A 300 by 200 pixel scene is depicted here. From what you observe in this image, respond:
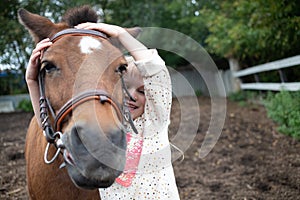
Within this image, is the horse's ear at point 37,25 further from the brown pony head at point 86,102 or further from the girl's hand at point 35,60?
the girl's hand at point 35,60

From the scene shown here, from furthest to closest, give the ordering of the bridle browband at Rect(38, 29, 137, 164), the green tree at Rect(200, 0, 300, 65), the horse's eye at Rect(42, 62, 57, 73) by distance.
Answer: the green tree at Rect(200, 0, 300, 65)
the horse's eye at Rect(42, 62, 57, 73)
the bridle browband at Rect(38, 29, 137, 164)

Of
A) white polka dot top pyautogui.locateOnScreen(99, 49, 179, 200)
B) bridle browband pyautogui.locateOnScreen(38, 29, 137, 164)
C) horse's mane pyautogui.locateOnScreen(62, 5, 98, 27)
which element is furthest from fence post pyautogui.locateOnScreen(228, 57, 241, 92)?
bridle browband pyautogui.locateOnScreen(38, 29, 137, 164)

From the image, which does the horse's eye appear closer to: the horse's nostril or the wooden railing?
the horse's nostril

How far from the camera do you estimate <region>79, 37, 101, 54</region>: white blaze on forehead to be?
1.68 m

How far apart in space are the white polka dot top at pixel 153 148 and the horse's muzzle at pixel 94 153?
645mm

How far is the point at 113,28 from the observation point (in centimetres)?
197

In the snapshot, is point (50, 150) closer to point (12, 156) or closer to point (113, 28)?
point (113, 28)

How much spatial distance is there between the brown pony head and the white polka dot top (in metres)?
0.40

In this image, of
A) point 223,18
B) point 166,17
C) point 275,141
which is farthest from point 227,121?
point 166,17

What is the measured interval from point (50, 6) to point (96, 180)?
15.1 ft

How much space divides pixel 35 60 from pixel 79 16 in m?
0.42

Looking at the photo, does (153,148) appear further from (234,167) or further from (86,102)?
(234,167)

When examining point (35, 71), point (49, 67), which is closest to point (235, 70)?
point (35, 71)

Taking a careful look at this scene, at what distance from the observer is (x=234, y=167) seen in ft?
16.5
